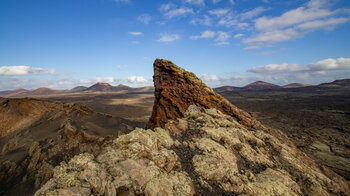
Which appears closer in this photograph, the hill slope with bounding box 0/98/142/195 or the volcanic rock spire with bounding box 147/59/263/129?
the volcanic rock spire with bounding box 147/59/263/129

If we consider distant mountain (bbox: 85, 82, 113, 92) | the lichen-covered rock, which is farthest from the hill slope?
distant mountain (bbox: 85, 82, 113, 92)

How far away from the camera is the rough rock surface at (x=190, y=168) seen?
250 cm

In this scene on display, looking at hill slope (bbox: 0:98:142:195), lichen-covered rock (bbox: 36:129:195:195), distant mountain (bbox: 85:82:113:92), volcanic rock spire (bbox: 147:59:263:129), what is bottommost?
hill slope (bbox: 0:98:142:195)

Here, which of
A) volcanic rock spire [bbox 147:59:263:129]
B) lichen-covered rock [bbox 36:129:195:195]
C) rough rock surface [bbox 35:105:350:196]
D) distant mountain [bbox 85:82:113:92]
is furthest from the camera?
distant mountain [bbox 85:82:113:92]

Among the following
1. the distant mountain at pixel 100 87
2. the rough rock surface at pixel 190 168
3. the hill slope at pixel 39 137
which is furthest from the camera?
the distant mountain at pixel 100 87

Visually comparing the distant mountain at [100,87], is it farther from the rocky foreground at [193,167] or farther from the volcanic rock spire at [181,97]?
the rocky foreground at [193,167]

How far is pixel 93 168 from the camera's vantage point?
8.59 ft

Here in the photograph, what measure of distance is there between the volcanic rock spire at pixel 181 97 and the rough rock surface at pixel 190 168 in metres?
1.10

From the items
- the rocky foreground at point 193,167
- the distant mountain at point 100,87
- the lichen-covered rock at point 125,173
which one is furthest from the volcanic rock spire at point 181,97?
the distant mountain at point 100,87

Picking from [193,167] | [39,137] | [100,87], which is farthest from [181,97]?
[100,87]

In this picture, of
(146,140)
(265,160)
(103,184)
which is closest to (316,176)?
(265,160)

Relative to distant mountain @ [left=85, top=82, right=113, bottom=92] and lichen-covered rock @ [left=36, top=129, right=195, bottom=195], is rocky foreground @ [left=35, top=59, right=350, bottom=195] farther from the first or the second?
distant mountain @ [left=85, top=82, right=113, bottom=92]

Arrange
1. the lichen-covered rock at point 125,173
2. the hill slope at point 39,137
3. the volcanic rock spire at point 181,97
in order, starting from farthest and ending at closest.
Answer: the hill slope at point 39,137 → the volcanic rock spire at point 181,97 → the lichen-covered rock at point 125,173

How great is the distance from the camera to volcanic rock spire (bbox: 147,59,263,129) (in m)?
5.45
